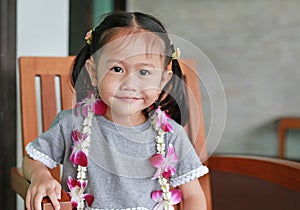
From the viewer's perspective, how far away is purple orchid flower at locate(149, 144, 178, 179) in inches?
40.3

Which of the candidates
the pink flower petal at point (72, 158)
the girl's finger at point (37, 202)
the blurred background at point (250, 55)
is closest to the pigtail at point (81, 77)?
the pink flower petal at point (72, 158)

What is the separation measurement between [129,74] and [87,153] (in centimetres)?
19

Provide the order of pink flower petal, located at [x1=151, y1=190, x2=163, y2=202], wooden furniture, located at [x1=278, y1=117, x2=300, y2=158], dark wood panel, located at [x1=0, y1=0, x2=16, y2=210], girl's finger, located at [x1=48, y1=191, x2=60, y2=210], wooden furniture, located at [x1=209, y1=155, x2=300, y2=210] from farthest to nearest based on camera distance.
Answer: wooden furniture, located at [x1=278, y1=117, x2=300, y2=158] < wooden furniture, located at [x1=209, y1=155, x2=300, y2=210] < dark wood panel, located at [x1=0, y1=0, x2=16, y2=210] < pink flower petal, located at [x1=151, y1=190, x2=163, y2=202] < girl's finger, located at [x1=48, y1=191, x2=60, y2=210]

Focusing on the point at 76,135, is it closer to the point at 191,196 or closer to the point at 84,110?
the point at 84,110

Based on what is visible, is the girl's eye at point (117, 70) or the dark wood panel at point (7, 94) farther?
the dark wood panel at point (7, 94)

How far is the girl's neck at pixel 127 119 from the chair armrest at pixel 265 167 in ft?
1.11

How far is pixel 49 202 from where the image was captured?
845mm

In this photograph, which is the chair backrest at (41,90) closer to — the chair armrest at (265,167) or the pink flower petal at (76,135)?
the pink flower petal at (76,135)

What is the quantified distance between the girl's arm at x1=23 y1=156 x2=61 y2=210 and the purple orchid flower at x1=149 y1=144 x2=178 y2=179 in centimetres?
19

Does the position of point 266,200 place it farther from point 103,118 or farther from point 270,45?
point 270,45

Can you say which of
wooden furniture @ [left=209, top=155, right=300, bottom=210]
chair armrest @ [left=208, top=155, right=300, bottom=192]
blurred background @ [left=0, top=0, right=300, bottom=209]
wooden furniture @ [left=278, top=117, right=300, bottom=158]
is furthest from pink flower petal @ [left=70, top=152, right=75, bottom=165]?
wooden furniture @ [left=278, top=117, right=300, bottom=158]

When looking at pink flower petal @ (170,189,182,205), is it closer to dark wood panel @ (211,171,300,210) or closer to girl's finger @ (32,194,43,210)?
girl's finger @ (32,194,43,210)

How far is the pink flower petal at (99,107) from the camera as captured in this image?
40.6 inches

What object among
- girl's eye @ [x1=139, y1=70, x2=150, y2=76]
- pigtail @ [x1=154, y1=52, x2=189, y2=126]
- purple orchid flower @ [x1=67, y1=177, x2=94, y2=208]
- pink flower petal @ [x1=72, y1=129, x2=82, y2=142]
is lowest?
purple orchid flower @ [x1=67, y1=177, x2=94, y2=208]
